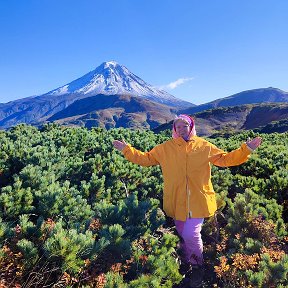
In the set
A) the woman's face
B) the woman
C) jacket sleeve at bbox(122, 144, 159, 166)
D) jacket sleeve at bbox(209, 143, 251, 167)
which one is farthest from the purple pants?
the woman's face

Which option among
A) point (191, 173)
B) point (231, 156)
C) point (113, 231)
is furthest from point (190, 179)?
point (113, 231)

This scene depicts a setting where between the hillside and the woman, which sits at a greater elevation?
the woman

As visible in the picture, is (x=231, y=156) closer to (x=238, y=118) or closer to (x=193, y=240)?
→ (x=193, y=240)

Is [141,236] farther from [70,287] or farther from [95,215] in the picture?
[70,287]

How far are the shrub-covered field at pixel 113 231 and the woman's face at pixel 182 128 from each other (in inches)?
42.6

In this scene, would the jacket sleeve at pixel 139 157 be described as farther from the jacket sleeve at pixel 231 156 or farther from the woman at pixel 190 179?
the jacket sleeve at pixel 231 156

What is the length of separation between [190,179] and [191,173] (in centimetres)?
9

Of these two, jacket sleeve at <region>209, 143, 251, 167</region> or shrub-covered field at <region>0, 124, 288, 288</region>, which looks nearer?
shrub-covered field at <region>0, 124, 288, 288</region>

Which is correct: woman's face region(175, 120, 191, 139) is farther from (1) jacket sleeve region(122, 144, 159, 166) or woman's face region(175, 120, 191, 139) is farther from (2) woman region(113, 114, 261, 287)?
(1) jacket sleeve region(122, 144, 159, 166)

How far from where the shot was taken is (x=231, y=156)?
5086 mm

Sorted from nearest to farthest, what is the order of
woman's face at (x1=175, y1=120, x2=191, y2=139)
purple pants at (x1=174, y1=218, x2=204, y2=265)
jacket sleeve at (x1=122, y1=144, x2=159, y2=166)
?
purple pants at (x1=174, y1=218, x2=204, y2=265), woman's face at (x1=175, y1=120, x2=191, y2=139), jacket sleeve at (x1=122, y1=144, x2=159, y2=166)

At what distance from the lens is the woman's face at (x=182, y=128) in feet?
17.0

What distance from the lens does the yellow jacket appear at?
16.4 ft

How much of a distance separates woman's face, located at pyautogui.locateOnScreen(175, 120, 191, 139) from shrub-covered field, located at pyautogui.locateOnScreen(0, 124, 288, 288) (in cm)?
108
